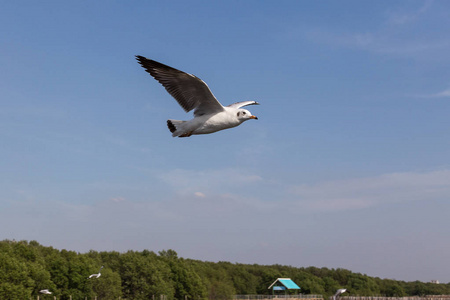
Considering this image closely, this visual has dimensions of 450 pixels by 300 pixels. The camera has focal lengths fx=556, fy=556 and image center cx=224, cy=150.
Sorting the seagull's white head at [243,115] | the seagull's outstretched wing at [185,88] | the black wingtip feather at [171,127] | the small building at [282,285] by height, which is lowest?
the black wingtip feather at [171,127]

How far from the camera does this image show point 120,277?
94625 millimetres

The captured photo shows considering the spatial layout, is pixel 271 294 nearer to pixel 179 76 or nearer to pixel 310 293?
pixel 310 293

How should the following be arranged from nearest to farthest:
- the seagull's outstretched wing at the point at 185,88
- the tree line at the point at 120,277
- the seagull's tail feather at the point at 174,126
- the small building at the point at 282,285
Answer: the seagull's outstretched wing at the point at 185,88, the seagull's tail feather at the point at 174,126, the tree line at the point at 120,277, the small building at the point at 282,285

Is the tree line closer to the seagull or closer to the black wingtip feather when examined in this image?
the black wingtip feather

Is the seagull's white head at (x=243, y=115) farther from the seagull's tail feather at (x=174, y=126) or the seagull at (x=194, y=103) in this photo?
the seagull's tail feather at (x=174, y=126)

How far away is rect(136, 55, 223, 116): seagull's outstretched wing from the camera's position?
16.0m

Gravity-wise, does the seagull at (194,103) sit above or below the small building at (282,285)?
below

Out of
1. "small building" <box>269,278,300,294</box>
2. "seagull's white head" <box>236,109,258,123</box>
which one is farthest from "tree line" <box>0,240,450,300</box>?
"seagull's white head" <box>236,109,258,123</box>

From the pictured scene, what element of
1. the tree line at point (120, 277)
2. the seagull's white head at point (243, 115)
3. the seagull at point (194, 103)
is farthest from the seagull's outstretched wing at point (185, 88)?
the tree line at point (120, 277)

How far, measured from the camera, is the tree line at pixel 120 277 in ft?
235

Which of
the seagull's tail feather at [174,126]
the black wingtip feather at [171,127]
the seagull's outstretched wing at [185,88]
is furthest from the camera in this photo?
the black wingtip feather at [171,127]

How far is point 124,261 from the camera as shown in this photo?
9669 centimetres

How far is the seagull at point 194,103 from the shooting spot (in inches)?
632

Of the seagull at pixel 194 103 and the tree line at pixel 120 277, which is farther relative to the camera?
the tree line at pixel 120 277
